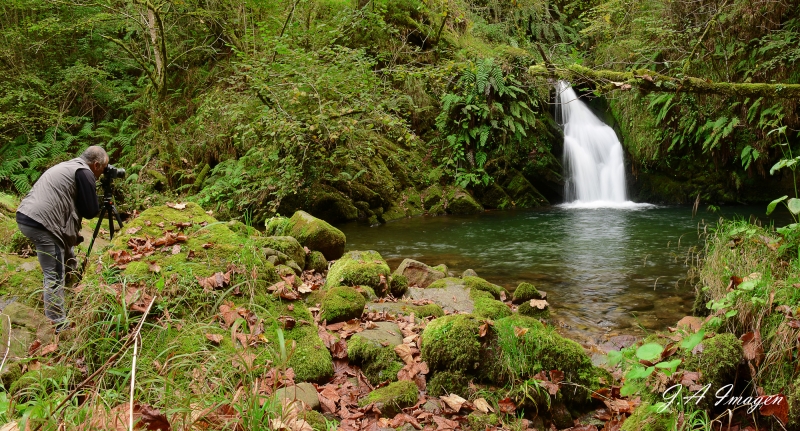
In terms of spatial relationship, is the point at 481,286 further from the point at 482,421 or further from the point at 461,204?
the point at 461,204

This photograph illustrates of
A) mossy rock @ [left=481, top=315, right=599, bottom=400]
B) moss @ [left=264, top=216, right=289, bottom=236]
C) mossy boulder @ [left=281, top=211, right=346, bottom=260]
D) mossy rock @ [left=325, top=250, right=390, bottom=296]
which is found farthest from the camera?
moss @ [left=264, top=216, right=289, bottom=236]

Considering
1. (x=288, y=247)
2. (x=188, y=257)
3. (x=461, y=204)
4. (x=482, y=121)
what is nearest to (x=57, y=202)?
(x=188, y=257)

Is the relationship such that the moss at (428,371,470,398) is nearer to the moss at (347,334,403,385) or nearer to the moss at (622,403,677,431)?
the moss at (347,334,403,385)

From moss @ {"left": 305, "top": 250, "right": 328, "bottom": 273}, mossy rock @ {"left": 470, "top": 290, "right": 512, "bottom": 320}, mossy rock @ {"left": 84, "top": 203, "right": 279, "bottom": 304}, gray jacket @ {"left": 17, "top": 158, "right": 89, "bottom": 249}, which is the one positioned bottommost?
mossy rock @ {"left": 470, "top": 290, "right": 512, "bottom": 320}

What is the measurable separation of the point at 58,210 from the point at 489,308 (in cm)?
429

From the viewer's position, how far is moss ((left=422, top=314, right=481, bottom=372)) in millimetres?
3527

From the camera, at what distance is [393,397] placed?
10.4 feet

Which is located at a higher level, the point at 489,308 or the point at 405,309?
the point at 405,309

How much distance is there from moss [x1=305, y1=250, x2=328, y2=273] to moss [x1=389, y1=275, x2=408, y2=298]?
1.18 meters

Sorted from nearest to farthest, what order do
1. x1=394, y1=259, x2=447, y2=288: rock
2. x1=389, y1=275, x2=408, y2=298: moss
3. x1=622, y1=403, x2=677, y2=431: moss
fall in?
x1=622, y1=403, x2=677, y2=431: moss < x1=389, y1=275, x2=408, y2=298: moss < x1=394, y1=259, x2=447, y2=288: rock

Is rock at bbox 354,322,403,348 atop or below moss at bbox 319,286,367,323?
below

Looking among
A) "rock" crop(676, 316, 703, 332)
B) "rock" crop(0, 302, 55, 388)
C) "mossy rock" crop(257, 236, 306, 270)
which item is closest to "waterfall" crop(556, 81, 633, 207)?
"rock" crop(676, 316, 703, 332)

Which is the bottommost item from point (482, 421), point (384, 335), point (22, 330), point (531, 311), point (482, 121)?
point (531, 311)

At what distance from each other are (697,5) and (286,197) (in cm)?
1236
